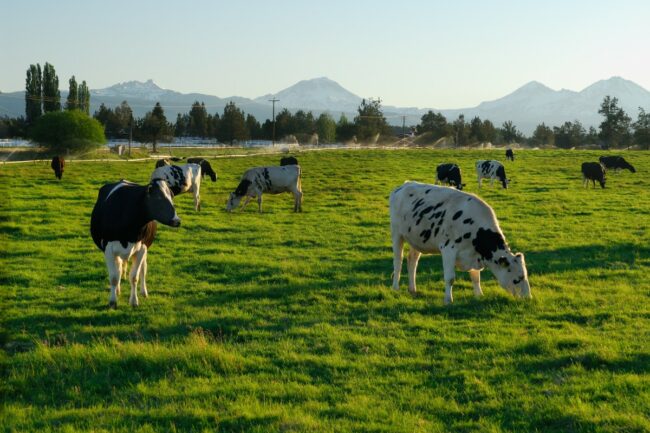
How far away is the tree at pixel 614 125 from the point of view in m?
112

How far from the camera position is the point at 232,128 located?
111m

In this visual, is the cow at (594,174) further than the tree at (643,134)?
No

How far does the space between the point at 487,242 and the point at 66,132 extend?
6782 centimetres

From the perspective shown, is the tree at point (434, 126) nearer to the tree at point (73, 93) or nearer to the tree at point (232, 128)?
the tree at point (232, 128)

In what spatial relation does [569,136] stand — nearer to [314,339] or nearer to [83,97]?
[83,97]

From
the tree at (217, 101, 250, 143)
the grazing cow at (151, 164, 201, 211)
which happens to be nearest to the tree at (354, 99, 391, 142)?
the tree at (217, 101, 250, 143)

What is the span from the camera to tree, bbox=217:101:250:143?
11138 centimetres

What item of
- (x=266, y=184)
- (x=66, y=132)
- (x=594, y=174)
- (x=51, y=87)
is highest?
(x=51, y=87)

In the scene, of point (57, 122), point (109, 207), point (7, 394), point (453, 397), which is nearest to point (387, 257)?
point (109, 207)

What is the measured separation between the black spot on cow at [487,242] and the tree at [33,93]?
9376cm

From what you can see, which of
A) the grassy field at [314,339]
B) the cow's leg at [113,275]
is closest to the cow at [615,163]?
the grassy field at [314,339]

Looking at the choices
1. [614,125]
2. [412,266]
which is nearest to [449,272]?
[412,266]

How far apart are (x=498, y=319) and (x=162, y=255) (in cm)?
952

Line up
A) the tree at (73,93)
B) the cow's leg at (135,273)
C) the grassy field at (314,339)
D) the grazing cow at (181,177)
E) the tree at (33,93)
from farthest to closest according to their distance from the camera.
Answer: the tree at (73,93) < the tree at (33,93) < the grazing cow at (181,177) < the cow's leg at (135,273) < the grassy field at (314,339)
